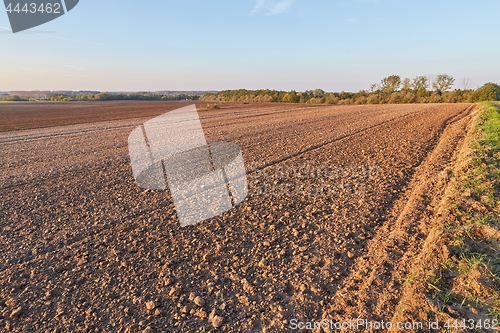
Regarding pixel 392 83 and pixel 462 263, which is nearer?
pixel 462 263

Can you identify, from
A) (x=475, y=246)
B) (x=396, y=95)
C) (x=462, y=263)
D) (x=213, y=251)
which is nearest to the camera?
(x=462, y=263)

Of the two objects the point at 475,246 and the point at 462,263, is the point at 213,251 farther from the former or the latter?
the point at 475,246

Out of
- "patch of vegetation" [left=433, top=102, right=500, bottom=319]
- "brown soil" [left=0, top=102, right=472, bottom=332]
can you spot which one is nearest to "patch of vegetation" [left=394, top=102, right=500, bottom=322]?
"patch of vegetation" [left=433, top=102, right=500, bottom=319]

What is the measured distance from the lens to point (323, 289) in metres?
3.12

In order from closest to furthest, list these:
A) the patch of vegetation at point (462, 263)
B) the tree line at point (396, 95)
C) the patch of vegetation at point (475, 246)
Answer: the patch of vegetation at point (462, 263), the patch of vegetation at point (475, 246), the tree line at point (396, 95)

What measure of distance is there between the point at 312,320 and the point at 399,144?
384 inches

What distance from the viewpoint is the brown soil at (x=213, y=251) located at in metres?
2.85

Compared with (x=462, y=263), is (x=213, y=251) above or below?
below

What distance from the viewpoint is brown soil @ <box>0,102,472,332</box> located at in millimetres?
2854

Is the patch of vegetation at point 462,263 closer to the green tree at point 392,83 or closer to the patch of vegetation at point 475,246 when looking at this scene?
the patch of vegetation at point 475,246

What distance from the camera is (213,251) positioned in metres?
3.96

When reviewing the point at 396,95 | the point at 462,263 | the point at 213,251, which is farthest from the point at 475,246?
the point at 396,95

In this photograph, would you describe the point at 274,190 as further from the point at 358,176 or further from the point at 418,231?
the point at 418,231

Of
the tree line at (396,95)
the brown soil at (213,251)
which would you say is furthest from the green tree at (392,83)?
the brown soil at (213,251)
